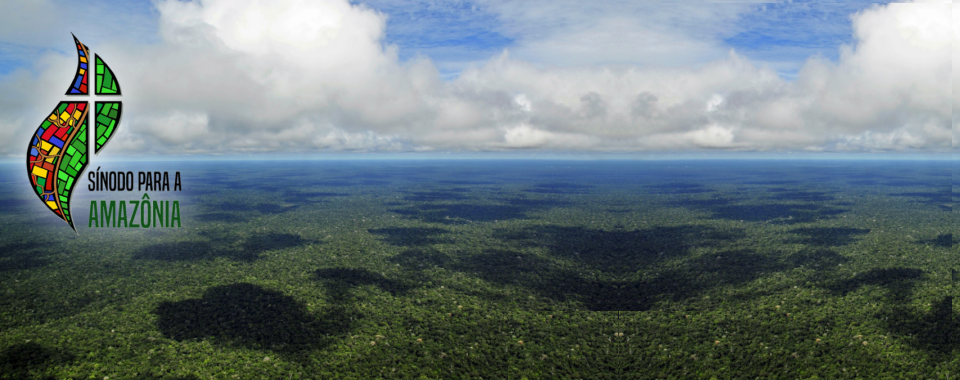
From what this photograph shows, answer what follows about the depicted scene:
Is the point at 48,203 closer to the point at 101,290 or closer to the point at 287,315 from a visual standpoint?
the point at 101,290

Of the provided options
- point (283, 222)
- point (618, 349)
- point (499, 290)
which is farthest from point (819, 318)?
point (283, 222)

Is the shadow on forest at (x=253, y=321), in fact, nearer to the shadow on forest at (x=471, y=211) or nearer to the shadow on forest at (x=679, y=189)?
the shadow on forest at (x=471, y=211)

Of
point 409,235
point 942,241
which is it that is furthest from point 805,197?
point 409,235

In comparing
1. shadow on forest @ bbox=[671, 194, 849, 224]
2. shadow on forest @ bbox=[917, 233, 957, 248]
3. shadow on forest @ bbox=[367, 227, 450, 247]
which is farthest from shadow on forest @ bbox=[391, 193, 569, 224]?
shadow on forest @ bbox=[917, 233, 957, 248]

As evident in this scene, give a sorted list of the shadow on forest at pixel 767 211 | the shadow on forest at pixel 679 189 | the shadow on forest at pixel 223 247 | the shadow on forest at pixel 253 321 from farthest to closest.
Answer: the shadow on forest at pixel 679 189, the shadow on forest at pixel 767 211, the shadow on forest at pixel 223 247, the shadow on forest at pixel 253 321

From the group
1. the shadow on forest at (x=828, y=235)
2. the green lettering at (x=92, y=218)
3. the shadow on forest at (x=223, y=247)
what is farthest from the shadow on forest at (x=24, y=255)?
the shadow on forest at (x=828, y=235)

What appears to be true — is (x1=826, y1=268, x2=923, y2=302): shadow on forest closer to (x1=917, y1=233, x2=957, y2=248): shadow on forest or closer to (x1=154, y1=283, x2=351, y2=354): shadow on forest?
(x1=917, y1=233, x2=957, y2=248): shadow on forest

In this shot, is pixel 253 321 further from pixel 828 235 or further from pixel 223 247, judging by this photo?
pixel 828 235
